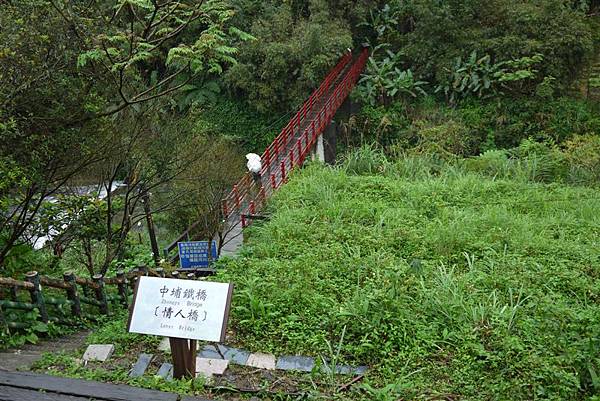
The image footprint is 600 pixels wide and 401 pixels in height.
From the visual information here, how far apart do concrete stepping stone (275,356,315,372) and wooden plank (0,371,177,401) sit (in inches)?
62.1

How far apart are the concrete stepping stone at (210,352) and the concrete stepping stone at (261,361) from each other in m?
0.29

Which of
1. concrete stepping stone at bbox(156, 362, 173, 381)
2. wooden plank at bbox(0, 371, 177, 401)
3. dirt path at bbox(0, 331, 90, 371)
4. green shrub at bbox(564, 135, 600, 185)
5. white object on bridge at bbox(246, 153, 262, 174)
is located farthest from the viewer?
green shrub at bbox(564, 135, 600, 185)

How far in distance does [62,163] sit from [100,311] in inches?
72.6

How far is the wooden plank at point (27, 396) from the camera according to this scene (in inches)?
131

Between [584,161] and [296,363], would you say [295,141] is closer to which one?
[584,161]

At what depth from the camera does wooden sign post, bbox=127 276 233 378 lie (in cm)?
393

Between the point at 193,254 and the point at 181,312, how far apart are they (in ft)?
16.5

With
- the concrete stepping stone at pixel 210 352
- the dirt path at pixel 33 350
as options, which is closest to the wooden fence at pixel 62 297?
the dirt path at pixel 33 350

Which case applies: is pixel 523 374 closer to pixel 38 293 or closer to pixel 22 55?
pixel 38 293

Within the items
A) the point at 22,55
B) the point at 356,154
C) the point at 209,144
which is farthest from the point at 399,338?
the point at 356,154

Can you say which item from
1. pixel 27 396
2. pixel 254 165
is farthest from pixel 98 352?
pixel 254 165

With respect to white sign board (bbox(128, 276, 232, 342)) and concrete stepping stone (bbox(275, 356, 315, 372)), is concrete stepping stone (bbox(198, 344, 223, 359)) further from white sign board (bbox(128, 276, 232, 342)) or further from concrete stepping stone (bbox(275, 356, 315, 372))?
white sign board (bbox(128, 276, 232, 342))

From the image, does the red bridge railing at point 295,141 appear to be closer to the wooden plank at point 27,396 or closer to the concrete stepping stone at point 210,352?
the concrete stepping stone at point 210,352

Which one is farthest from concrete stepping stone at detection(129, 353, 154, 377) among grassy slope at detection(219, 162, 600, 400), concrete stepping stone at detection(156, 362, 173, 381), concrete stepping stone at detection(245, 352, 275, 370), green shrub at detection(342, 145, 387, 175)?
green shrub at detection(342, 145, 387, 175)
